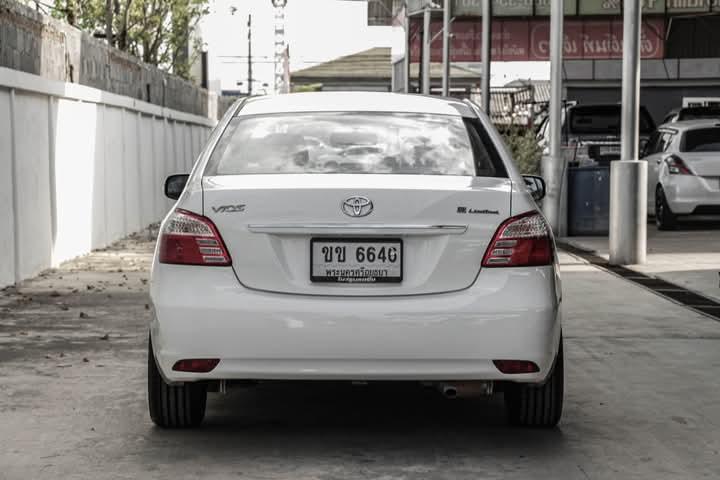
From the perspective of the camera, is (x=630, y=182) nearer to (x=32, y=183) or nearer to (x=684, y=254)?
(x=684, y=254)

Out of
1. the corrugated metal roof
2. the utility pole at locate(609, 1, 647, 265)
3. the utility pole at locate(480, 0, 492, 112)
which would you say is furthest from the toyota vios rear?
the corrugated metal roof

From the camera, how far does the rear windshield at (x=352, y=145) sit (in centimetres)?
696

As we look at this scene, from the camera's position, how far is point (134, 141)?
23.5 m

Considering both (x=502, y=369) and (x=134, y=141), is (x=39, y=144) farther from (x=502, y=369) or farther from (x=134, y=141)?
(x=502, y=369)

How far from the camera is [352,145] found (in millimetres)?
7117

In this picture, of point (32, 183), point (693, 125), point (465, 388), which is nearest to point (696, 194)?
point (693, 125)

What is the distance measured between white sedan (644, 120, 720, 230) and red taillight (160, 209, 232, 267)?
16196mm

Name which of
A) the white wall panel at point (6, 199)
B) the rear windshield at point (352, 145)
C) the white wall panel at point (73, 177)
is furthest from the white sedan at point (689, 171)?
the rear windshield at point (352, 145)

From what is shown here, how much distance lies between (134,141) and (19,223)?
895cm

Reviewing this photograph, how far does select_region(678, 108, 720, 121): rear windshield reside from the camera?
26688 millimetres

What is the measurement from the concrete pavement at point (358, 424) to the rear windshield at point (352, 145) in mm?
1215

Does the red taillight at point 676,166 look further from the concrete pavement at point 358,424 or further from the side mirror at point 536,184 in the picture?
the side mirror at point 536,184

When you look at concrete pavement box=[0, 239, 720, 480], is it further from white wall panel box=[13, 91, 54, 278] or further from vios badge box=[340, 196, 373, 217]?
white wall panel box=[13, 91, 54, 278]

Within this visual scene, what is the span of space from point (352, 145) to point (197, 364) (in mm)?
1274
